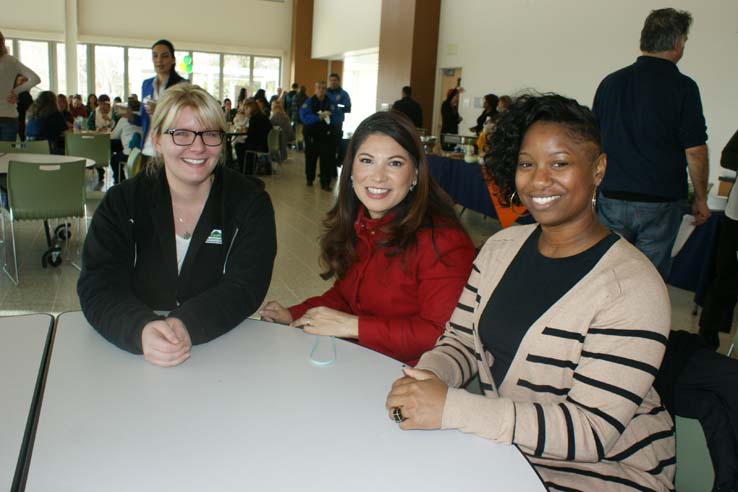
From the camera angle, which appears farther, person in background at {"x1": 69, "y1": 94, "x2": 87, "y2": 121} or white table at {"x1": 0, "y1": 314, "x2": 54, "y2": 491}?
person in background at {"x1": 69, "y1": 94, "x2": 87, "y2": 121}

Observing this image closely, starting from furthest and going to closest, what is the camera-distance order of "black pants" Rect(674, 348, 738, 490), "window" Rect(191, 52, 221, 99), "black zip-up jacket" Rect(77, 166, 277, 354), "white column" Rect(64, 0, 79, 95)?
"window" Rect(191, 52, 221, 99) < "white column" Rect(64, 0, 79, 95) < "black zip-up jacket" Rect(77, 166, 277, 354) < "black pants" Rect(674, 348, 738, 490)

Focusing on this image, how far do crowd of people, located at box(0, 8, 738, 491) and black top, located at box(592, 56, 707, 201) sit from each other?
146 centimetres

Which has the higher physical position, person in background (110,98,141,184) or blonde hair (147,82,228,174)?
blonde hair (147,82,228,174)

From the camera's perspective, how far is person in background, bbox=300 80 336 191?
912cm

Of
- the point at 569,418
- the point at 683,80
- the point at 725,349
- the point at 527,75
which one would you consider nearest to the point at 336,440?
the point at 569,418

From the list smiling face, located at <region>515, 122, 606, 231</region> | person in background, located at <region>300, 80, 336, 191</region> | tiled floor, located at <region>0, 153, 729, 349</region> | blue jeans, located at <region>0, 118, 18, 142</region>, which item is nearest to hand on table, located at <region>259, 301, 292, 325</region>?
smiling face, located at <region>515, 122, 606, 231</region>

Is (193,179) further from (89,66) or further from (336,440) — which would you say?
(89,66)

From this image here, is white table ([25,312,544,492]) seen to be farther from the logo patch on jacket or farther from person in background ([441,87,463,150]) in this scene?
person in background ([441,87,463,150])

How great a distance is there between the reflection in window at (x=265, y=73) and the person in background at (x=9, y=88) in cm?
1222

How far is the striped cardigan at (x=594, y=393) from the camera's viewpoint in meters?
1.06

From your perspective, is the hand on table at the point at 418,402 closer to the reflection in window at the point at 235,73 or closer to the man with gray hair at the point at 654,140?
the man with gray hair at the point at 654,140

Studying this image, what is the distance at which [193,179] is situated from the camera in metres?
1.75

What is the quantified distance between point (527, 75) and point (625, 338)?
25.8 ft

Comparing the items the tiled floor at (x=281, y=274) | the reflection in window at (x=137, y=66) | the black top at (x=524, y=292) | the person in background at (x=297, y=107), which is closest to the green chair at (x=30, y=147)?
the tiled floor at (x=281, y=274)
